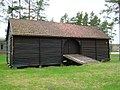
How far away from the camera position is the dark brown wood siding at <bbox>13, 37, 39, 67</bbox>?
2369 centimetres

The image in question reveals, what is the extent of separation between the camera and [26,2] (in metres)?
48.5

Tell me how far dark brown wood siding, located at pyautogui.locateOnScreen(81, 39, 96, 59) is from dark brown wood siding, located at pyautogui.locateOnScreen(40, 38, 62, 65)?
149 inches

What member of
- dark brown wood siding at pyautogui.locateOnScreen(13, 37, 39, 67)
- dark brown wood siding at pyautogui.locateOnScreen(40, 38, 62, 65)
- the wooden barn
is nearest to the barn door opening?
the wooden barn

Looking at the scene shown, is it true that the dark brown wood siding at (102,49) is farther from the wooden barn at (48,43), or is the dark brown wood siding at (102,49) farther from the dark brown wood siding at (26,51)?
the dark brown wood siding at (26,51)

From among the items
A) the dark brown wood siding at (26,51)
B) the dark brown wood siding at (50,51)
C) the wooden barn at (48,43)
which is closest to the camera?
the dark brown wood siding at (26,51)

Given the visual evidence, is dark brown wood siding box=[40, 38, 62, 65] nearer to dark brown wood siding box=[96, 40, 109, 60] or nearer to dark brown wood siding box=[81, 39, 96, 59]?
dark brown wood siding box=[81, 39, 96, 59]

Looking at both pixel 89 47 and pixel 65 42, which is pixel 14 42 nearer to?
pixel 65 42

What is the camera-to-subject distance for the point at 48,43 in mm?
25953

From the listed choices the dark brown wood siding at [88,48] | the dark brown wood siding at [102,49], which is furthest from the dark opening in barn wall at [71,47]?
the dark brown wood siding at [102,49]

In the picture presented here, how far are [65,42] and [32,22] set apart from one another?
15.5 feet

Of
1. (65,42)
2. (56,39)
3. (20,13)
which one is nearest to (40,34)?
(56,39)

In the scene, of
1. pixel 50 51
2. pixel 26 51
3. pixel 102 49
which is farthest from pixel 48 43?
pixel 102 49

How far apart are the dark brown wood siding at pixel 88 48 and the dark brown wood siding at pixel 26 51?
22.5ft

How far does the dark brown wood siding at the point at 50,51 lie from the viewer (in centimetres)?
2549
